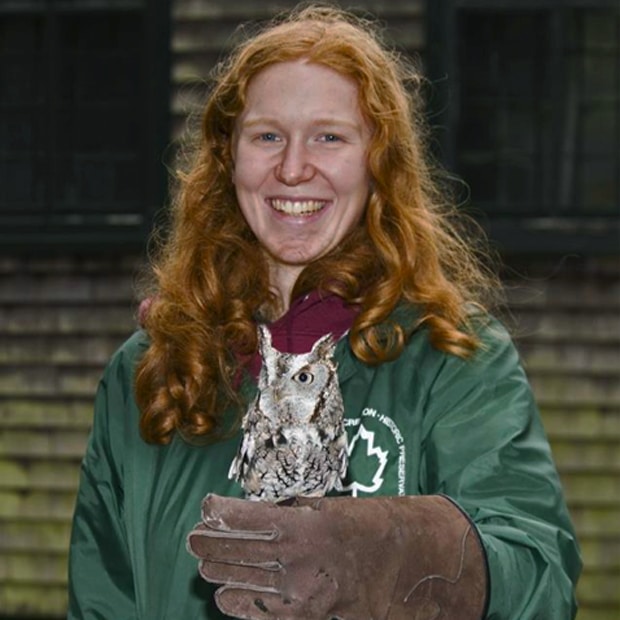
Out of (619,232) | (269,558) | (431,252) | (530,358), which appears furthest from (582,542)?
(269,558)

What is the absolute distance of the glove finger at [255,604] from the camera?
2.29 m

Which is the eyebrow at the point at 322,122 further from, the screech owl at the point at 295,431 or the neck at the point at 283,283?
the screech owl at the point at 295,431

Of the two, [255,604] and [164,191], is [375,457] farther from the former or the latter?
[164,191]

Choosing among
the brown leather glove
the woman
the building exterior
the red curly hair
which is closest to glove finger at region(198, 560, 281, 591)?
the brown leather glove

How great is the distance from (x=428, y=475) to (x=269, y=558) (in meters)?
0.48

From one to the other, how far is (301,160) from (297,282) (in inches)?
8.5

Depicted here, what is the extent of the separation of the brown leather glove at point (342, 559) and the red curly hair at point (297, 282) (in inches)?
17.3

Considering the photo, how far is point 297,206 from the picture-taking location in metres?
2.85

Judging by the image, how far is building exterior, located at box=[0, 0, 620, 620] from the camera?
6965 mm

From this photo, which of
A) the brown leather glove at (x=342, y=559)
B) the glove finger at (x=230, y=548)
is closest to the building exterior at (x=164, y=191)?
the brown leather glove at (x=342, y=559)

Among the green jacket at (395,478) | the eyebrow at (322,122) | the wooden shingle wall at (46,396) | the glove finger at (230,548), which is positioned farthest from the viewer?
the wooden shingle wall at (46,396)

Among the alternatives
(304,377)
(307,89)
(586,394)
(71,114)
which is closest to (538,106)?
(586,394)

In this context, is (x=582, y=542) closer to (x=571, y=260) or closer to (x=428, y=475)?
(x=571, y=260)

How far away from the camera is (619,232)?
6898 millimetres
